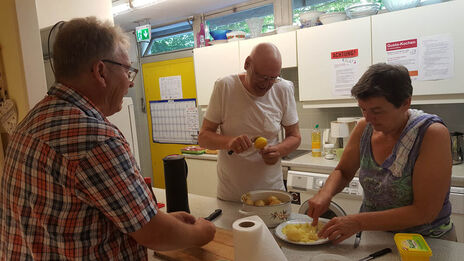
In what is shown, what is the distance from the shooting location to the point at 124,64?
92cm

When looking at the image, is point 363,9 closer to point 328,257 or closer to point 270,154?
point 270,154

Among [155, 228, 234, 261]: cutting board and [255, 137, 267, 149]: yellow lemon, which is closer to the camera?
[155, 228, 234, 261]: cutting board

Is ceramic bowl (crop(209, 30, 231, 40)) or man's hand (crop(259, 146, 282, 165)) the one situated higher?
ceramic bowl (crop(209, 30, 231, 40))

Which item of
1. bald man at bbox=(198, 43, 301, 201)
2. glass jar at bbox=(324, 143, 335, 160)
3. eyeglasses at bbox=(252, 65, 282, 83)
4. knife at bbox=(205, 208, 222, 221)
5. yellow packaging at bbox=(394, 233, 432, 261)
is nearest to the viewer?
yellow packaging at bbox=(394, 233, 432, 261)

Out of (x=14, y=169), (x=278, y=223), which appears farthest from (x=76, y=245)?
(x=278, y=223)

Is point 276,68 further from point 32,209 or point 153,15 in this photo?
point 153,15

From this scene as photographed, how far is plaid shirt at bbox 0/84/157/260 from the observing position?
0.74 meters

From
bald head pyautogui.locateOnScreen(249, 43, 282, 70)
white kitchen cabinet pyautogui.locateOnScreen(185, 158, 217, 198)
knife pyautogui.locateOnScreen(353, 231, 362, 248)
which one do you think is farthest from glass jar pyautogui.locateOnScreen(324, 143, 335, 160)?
knife pyautogui.locateOnScreen(353, 231, 362, 248)

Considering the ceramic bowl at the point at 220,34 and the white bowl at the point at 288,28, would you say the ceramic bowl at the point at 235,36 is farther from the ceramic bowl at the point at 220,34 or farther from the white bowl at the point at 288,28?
the white bowl at the point at 288,28

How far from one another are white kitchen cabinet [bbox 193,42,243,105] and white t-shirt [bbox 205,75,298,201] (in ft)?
4.60

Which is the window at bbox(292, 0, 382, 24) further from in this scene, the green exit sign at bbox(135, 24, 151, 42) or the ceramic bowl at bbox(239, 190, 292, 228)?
the ceramic bowl at bbox(239, 190, 292, 228)

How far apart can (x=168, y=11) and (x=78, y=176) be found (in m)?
3.20

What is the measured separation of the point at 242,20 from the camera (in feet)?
12.4

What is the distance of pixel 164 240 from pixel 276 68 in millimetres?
1087
